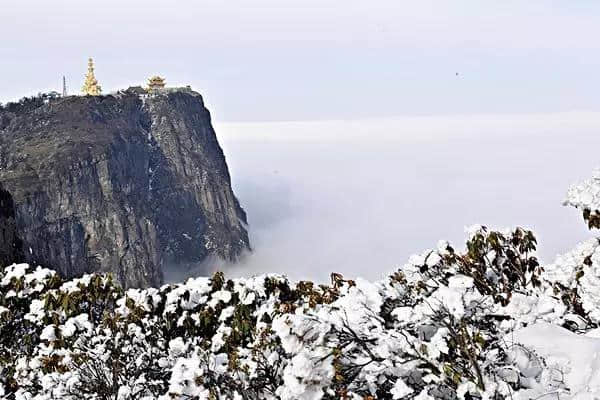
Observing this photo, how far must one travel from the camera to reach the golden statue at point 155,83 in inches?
5733

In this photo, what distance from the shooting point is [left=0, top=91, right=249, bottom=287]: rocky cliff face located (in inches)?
4149

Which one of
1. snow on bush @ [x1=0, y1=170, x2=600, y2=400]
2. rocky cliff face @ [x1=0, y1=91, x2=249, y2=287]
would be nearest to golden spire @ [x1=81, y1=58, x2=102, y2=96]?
rocky cliff face @ [x1=0, y1=91, x2=249, y2=287]

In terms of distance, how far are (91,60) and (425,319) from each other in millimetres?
130639

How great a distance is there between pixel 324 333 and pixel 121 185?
122205 mm

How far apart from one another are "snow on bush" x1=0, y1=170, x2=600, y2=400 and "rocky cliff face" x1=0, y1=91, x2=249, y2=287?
74011 mm

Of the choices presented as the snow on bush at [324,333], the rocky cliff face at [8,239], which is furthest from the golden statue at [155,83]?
the snow on bush at [324,333]

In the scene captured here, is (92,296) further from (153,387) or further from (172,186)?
(172,186)

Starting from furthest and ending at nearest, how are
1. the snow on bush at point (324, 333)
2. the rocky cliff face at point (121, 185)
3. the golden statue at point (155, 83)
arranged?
the golden statue at point (155, 83), the rocky cliff face at point (121, 185), the snow on bush at point (324, 333)

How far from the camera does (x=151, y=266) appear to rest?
122625mm

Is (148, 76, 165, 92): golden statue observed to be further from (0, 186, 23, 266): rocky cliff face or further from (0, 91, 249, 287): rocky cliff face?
(0, 186, 23, 266): rocky cliff face

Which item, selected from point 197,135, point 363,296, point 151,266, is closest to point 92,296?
point 363,296

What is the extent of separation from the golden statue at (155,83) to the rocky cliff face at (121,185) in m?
4.33

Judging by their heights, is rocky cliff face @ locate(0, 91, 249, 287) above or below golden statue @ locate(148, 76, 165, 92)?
below

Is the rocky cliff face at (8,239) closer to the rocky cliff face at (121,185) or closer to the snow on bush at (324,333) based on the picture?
the snow on bush at (324,333)
